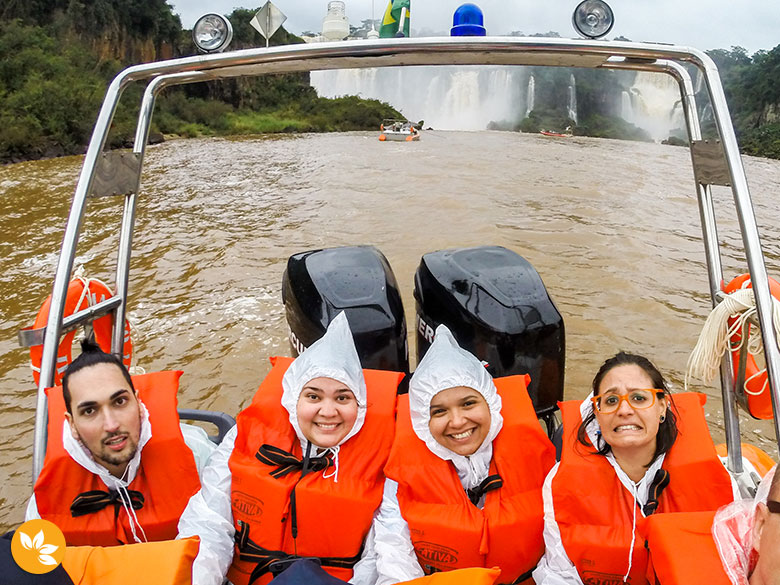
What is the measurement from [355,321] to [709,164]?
1.45m

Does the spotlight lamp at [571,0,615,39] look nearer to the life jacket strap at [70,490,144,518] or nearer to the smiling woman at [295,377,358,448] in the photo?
the smiling woman at [295,377,358,448]

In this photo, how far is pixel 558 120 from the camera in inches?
1969

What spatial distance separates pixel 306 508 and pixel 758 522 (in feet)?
4.39

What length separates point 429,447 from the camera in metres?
1.97

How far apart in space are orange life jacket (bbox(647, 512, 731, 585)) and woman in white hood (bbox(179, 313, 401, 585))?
90 cm

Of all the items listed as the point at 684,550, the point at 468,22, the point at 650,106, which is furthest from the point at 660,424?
the point at 650,106

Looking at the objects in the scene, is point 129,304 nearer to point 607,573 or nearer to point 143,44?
point 607,573

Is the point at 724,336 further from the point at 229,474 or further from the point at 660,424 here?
the point at 229,474

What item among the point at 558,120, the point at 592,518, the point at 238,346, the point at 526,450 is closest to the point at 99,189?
the point at 526,450

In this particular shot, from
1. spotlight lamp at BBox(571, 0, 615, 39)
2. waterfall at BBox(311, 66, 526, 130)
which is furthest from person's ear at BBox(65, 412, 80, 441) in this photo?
waterfall at BBox(311, 66, 526, 130)

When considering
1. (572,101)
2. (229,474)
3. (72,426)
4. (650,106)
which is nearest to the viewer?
(72,426)

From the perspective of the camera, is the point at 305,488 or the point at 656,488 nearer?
the point at 656,488

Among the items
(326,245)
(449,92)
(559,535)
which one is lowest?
(326,245)

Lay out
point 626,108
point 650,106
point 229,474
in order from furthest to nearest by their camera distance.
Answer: point 626,108, point 650,106, point 229,474
